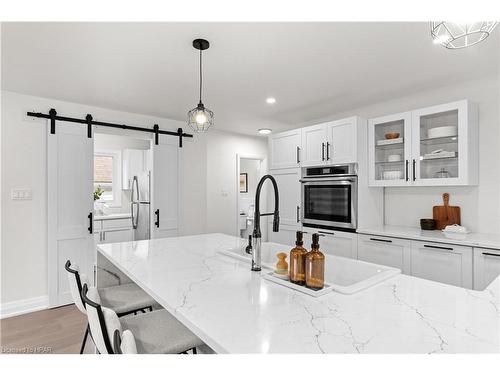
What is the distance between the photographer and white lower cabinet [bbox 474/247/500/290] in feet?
7.47

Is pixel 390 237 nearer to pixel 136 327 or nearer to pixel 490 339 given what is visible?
pixel 490 339

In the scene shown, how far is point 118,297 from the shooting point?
73.9 inches

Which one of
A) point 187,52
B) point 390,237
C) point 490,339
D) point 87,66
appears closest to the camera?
point 490,339

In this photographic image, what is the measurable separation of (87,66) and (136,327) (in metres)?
2.16

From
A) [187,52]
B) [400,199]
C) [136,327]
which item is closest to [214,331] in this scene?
[136,327]

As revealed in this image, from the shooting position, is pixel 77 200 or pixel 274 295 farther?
pixel 77 200

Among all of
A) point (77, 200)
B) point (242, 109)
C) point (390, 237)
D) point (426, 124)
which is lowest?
point (390, 237)

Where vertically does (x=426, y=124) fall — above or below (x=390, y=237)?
above

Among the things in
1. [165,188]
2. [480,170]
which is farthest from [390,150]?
[165,188]

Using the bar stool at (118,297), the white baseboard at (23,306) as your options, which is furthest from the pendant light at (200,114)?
the white baseboard at (23,306)

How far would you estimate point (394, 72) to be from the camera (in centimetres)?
260

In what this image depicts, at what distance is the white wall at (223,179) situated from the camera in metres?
4.90

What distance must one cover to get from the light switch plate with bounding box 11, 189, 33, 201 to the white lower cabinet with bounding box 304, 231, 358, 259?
3.22 meters
